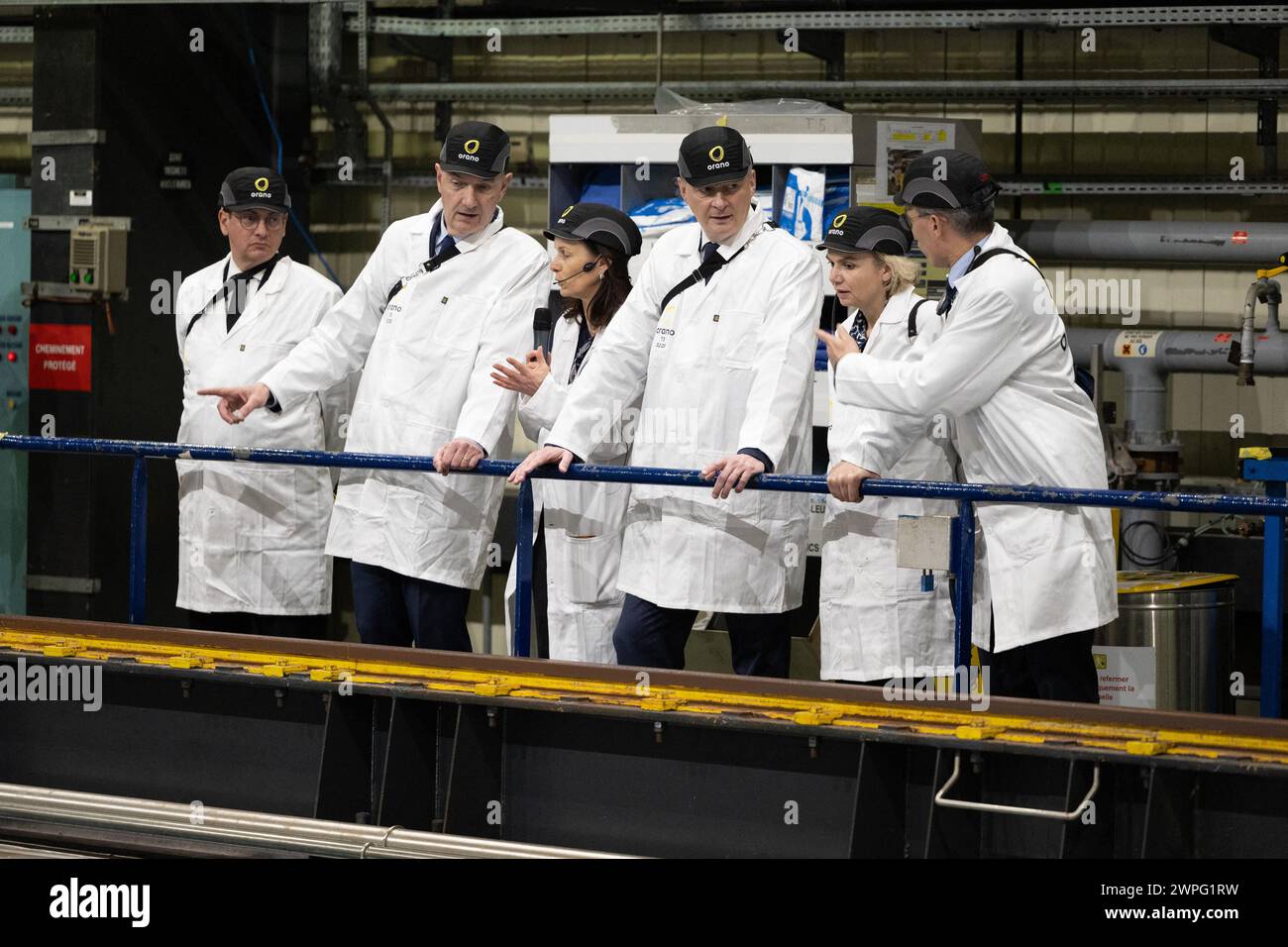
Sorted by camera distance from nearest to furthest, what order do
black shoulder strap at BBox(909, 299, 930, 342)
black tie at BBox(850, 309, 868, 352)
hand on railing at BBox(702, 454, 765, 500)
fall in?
1. hand on railing at BBox(702, 454, 765, 500)
2. black shoulder strap at BBox(909, 299, 930, 342)
3. black tie at BBox(850, 309, 868, 352)

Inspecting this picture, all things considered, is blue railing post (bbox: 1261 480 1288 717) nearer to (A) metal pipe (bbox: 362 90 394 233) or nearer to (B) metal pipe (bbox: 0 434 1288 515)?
(B) metal pipe (bbox: 0 434 1288 515)

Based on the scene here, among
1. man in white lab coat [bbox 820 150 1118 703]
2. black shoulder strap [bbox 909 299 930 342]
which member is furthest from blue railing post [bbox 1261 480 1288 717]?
black shoulder strap [bbox 909 299 930 342]

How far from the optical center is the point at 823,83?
6.46m

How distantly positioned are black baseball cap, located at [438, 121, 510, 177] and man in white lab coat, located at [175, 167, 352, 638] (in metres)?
0.71

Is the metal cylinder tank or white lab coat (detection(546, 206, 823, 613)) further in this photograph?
the metal cylinder tank

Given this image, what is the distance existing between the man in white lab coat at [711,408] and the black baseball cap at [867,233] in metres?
0.09

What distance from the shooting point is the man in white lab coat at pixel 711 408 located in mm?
3895

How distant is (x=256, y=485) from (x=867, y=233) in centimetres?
189

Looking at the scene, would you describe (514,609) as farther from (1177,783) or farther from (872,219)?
(1177,783)

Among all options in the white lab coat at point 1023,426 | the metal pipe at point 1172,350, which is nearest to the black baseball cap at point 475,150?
the white lab coat at point 1023,426

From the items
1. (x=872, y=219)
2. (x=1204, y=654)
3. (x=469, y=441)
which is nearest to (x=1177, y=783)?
(x=872, y=219)

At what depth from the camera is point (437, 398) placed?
438cm

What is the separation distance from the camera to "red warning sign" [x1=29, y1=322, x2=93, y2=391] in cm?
645

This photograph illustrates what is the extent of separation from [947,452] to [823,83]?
9.10 feet
